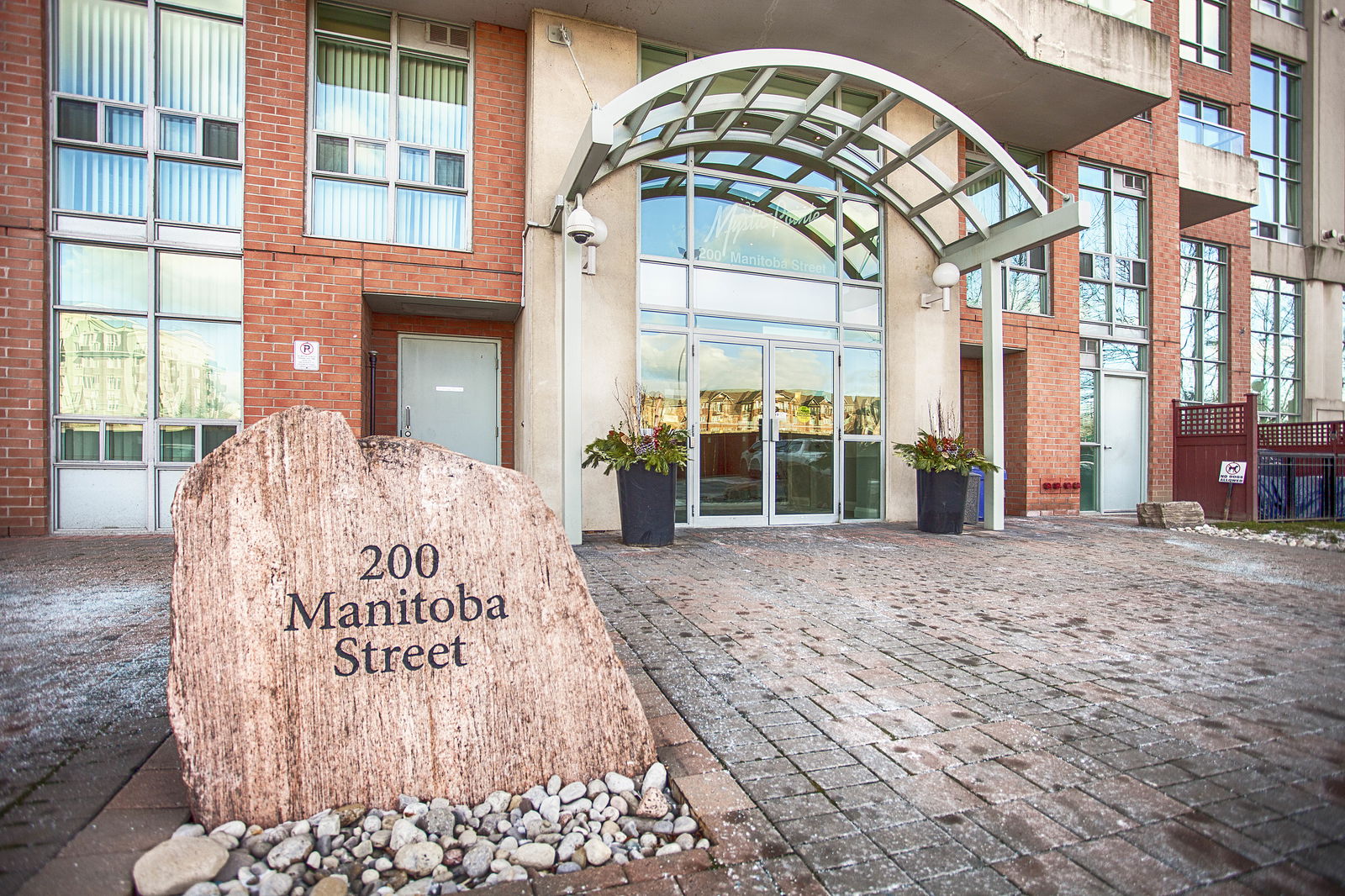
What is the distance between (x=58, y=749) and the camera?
2098 mm

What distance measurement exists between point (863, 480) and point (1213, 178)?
9086 mm

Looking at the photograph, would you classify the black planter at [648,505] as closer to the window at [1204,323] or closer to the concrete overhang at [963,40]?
the concrete overhang at [963,40]

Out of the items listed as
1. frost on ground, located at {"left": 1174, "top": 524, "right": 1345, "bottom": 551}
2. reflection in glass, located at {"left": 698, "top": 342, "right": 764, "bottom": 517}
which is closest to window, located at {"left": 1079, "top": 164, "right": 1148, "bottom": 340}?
frost on ground, located at {"left": 1174, "top": 524, "right": 1345, "bottom": 551}

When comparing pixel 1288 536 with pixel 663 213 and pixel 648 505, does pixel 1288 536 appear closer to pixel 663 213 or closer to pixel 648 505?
pixel 648 505

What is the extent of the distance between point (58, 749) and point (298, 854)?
113 cm

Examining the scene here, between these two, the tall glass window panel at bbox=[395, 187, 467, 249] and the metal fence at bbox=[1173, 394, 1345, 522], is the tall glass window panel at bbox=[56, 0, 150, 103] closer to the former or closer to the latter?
the tall glass window panel at bbox=[395, 187, 467, 249]

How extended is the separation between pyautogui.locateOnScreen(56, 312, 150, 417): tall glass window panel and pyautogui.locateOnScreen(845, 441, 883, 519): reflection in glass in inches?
316

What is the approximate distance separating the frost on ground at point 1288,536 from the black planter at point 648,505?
687cm

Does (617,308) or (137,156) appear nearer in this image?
(137,156)

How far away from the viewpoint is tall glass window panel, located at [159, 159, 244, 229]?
266 inches

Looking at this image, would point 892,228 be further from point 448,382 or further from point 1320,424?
point 1320,424

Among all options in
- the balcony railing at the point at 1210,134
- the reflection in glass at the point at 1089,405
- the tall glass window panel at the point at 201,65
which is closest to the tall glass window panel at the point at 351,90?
the tall glass window panel at the point at 201,65

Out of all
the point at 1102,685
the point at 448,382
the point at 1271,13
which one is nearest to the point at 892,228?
the point at 448,382

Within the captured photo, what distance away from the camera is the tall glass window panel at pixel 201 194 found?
676cm
